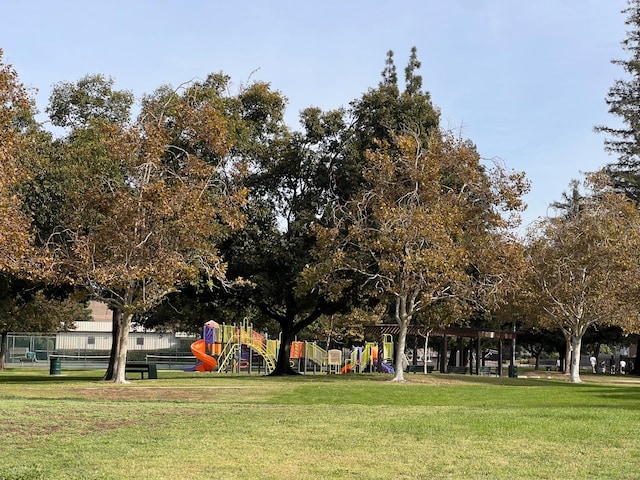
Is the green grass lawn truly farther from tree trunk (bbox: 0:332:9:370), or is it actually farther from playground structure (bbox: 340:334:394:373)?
tree trunk (bbox: 0:332:9:370)

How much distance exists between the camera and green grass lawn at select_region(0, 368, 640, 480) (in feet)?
29.7

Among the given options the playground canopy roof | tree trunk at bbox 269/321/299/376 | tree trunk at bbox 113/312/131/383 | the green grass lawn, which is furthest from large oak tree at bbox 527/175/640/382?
tree trunk at bbox 113/312/131/383

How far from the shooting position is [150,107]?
96.3 ft

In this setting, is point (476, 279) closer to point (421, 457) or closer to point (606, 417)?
point (606, 417)

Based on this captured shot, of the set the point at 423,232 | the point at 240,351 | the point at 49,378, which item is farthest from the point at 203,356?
the point at 423,232

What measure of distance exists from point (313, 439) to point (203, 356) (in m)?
27.2

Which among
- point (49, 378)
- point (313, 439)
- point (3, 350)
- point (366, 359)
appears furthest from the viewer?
point (3, 350)

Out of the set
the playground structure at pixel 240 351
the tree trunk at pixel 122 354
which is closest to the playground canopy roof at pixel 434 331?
the playground structure at pixel 240 351

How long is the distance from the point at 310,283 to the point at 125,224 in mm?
7430

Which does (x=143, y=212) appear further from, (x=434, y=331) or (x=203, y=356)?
(x=434, y=331)

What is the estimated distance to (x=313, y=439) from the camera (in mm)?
11562

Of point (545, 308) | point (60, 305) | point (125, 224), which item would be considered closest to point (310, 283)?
point (125, 224)

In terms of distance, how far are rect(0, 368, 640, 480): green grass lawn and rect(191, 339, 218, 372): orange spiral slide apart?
1876 cm

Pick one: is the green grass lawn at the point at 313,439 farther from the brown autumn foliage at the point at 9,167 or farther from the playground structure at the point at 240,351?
the playground structure at the point at 240,351
